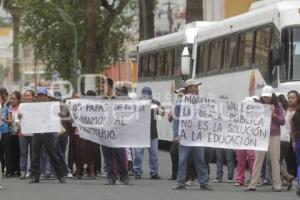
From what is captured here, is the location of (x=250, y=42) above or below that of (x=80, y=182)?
above

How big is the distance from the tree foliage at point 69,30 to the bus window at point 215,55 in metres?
29.9

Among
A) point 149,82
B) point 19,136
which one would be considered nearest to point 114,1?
point 149,82

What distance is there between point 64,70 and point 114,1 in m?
7.20

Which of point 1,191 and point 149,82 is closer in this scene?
point 1,191

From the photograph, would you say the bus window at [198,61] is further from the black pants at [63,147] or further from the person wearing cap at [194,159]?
the person wearing cap at [194,159]

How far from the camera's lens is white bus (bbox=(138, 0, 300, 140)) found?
2203cm

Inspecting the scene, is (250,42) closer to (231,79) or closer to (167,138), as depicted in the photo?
(231,79)

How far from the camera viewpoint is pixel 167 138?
32.8 meters

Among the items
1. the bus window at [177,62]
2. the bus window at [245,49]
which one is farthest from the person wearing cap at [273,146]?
the bus window at [177,62]

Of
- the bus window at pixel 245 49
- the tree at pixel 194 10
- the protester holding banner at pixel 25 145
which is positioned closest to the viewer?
the protester holding banner at pixel 25 145

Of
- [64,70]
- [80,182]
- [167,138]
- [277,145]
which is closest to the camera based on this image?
[277,145]

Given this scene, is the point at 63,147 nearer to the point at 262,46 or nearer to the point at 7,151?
the point at 7,151

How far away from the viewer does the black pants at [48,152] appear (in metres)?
20.2

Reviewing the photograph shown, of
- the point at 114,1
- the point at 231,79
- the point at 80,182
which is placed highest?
the point at 114,1
